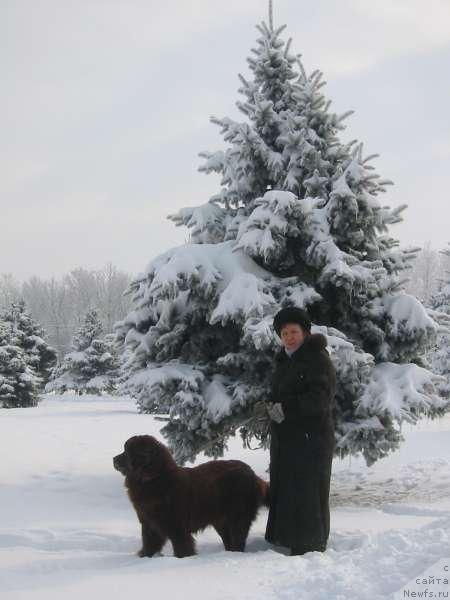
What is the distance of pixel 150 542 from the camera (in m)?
5.30

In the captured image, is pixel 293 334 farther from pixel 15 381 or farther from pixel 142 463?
pixel 15 381

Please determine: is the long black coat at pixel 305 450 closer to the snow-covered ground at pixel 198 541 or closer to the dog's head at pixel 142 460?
the snow-covered ground at pixel 198 541

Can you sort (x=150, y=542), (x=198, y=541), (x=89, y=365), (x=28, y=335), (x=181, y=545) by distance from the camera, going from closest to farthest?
(x=181, y=545), (x=150, y=542), (x=198, y=541), (x=28, y=335), (x=89, y=365)

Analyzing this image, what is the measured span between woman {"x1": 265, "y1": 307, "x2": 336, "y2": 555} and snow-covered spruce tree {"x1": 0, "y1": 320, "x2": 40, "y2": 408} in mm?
28580

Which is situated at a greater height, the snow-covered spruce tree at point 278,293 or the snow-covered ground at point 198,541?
the snow-covered spruce tree at point 278,293

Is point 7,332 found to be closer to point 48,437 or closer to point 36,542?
point 48,437

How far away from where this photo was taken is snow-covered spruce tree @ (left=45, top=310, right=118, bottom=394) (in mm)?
39844

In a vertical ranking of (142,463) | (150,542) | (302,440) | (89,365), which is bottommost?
(150,542)

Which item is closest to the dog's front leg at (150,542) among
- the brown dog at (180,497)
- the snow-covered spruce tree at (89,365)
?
the brown dog at (180,497)

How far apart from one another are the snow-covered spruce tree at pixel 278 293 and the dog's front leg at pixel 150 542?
6.39 feet

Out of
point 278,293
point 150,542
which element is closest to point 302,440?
point 150,542

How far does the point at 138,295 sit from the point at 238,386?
6.25 feet

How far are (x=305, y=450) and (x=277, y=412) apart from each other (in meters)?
0.41

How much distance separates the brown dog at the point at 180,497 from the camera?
5.21 metres
